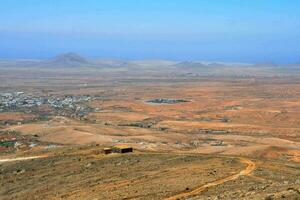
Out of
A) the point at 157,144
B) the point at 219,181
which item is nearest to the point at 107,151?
the point at 157,144

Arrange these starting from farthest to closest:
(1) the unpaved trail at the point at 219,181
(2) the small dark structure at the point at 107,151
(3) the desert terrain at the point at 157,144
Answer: (2) the small dark structure at the point at 107,151, (3) the desert terrain at the point at 157,144, (1) the unpaved trail at the point at 219,181

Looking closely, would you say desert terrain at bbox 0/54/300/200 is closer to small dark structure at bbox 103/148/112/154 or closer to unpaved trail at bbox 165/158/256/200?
unpaved trail at bbox 165/158/256/200

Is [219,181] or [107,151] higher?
[219,181]

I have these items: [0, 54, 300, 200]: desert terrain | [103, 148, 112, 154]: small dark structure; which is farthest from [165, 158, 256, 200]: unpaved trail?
[103, 148, 112, 154]: small dark structure

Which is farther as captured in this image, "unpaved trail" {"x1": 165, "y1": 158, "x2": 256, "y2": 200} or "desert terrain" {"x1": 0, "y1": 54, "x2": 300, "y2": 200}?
"desert terrain" {"x1": 0, "y1": 54, "x2": 300, "y2": 200}

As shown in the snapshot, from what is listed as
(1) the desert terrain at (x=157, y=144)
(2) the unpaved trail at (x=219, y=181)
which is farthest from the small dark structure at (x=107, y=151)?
(2) the unpaved trail at (x=219, y=181)

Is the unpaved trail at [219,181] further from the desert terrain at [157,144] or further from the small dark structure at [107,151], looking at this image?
the small dark structure at [107,151]

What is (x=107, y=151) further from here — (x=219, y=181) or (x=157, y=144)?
(x=219, y=181)

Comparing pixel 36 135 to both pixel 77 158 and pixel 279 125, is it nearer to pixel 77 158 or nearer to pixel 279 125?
pixel 77 158

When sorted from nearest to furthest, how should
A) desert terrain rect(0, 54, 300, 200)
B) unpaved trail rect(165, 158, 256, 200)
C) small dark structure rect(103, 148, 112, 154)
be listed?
unpaved trail rect(165, 158, 256, 200), desert terrain rect(0, 54, 300, 200), small dark structure rect(103, 148, 112, 154)

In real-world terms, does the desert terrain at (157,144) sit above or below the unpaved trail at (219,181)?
below
